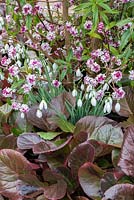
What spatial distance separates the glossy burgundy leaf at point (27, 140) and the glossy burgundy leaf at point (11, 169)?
0.28 feet

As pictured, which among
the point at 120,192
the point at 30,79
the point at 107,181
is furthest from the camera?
the point at 30,79

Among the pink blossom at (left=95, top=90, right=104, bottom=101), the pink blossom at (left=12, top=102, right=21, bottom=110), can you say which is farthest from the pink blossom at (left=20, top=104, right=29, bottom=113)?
the pink blossom at (left=95, top=90, right=104, bottom=101)

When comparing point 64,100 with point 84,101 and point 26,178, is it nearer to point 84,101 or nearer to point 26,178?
point 84,101

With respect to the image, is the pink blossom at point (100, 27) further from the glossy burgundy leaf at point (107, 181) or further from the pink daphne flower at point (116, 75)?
the glossy burgundy leaf at point (107, 181)

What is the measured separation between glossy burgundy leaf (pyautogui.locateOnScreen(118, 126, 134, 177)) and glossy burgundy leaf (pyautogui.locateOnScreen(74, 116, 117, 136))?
0.27 m

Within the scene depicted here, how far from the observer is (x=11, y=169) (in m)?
1.78

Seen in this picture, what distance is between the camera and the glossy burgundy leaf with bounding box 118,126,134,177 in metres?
1.63

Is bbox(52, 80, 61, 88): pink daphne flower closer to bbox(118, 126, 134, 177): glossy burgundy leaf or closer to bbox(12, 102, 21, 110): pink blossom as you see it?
bbox(12, 102, 21, 110): pink blossom

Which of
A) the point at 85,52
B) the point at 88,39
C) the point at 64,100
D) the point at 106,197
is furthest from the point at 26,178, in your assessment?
the point at 88,39

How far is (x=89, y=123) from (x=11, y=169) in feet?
1.32

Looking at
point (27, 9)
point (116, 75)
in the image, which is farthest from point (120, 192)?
point (27, 9)

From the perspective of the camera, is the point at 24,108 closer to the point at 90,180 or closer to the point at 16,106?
the point at 16,106

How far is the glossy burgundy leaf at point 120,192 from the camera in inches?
59.6

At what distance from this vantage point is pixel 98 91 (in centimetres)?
193
